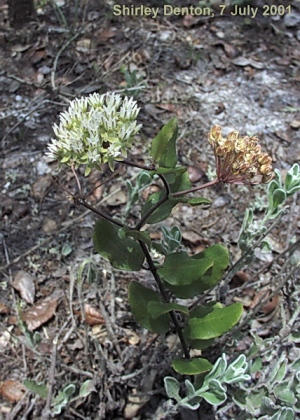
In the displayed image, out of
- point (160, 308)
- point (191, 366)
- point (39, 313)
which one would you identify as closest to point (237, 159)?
point (160, 308)

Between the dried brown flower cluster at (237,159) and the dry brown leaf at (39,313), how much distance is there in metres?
1.20

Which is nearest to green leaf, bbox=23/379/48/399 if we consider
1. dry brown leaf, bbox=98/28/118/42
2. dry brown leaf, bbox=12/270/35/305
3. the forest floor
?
the forest floor

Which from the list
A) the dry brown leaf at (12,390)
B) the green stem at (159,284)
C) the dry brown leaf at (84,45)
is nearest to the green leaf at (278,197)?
the green stem at (159,284)

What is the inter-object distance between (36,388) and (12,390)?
0.78 feet

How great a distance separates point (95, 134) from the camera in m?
1.32

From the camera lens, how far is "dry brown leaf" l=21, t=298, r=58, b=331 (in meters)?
2.21

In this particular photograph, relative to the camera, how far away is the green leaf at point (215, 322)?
1484 mm

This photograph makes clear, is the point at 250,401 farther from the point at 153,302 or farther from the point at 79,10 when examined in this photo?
the point at 79,10

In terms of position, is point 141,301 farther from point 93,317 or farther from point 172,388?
point 93,317

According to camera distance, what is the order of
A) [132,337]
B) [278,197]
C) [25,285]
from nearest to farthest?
[278,197], [132,337], [25,285]

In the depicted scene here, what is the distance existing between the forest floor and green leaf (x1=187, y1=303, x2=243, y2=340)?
30cm

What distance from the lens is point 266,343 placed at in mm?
1868

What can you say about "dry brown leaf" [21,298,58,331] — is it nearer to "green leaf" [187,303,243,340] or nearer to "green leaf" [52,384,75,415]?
"green leaf" [52,384,75,415]

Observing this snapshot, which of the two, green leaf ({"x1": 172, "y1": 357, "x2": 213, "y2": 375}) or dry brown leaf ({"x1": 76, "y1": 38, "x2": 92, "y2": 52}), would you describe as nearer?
green leaf ({"x1": 172, "y1": 357, "x2": 213, "y2": 375})
